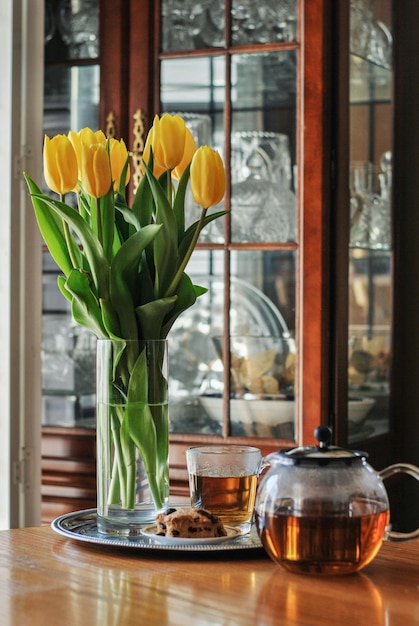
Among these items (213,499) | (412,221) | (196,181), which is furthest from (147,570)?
(412,221)

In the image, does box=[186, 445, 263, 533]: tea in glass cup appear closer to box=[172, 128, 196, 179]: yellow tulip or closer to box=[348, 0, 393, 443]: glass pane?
box=[172, 128, 196, 179]: yellow tulip

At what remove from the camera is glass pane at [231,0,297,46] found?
91.0 inches

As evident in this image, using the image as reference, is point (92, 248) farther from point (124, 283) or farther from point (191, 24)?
point (191, 24)

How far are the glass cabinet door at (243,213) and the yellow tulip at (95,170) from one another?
120 cm

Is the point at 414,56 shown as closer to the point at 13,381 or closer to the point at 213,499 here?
the point at 13,381

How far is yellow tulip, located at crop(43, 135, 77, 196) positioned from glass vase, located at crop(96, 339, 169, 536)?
0.19m

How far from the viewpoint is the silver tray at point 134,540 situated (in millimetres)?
1045

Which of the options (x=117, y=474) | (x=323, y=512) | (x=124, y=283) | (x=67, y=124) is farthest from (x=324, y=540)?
(x=67, y=124)

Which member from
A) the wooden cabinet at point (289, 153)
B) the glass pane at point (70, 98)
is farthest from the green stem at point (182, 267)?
the glass pane at point (70, 98)

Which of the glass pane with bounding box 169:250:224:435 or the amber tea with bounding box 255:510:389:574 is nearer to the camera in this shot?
the amber tea with bounding box 255:510:389:574

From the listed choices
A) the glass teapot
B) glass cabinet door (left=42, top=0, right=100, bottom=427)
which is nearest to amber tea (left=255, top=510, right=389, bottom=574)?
the glass teapot

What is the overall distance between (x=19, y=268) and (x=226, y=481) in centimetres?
138

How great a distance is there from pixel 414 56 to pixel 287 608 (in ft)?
6.60

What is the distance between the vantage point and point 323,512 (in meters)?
0.95
